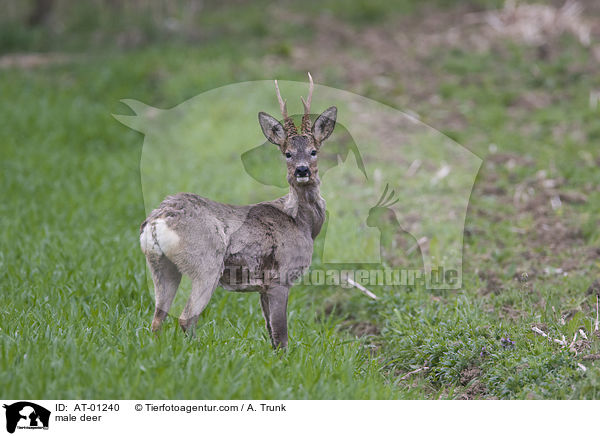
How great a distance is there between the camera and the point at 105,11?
17.0m

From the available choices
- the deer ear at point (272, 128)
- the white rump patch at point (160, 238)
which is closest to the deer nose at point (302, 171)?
the deer ear at point (272, 128)

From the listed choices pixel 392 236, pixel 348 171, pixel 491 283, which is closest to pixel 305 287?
pixel 392 236

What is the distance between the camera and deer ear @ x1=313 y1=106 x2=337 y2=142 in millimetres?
4793

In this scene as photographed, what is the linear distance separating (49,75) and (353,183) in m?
7.40

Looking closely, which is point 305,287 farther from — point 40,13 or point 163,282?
point 40,13

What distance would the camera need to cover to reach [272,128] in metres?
4.78

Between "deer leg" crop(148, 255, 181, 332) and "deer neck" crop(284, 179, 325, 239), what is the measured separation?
0.91 meters

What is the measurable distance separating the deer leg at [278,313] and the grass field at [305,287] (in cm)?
12

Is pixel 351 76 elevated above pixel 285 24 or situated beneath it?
Result: situated beneath

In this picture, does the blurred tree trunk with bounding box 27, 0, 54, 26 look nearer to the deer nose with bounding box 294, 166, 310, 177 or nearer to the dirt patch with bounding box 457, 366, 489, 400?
the deer nose with bounding box 294, 166, 310, 177

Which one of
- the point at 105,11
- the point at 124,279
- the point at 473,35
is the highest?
the point at 105,11
